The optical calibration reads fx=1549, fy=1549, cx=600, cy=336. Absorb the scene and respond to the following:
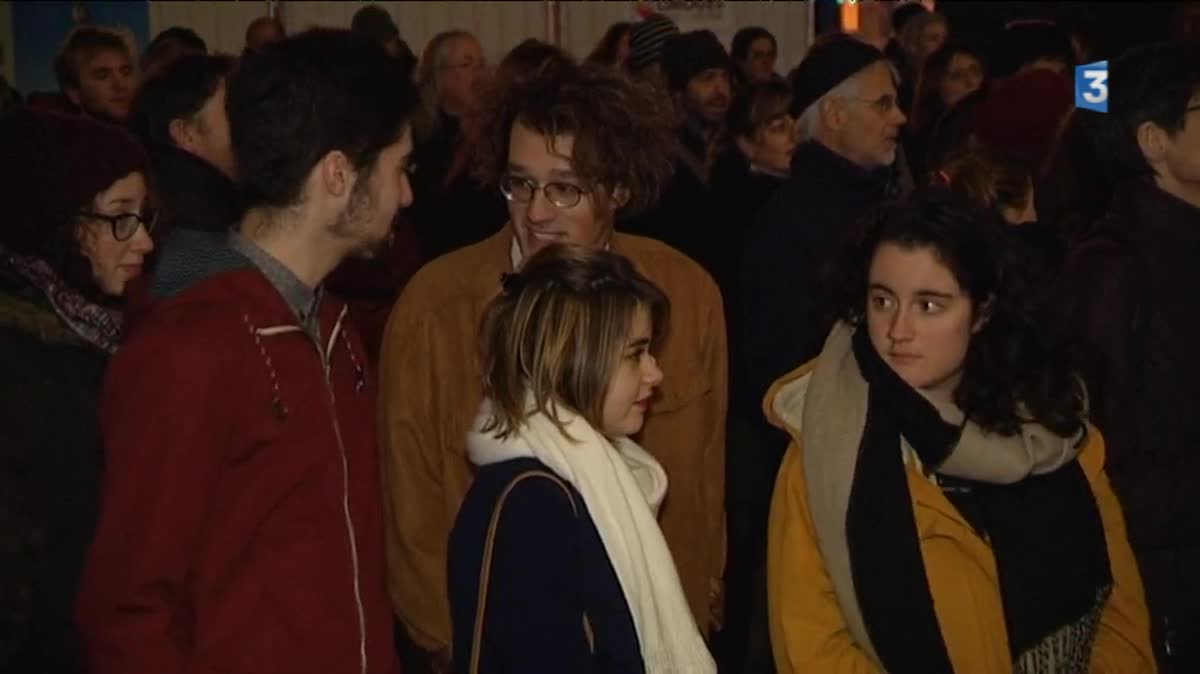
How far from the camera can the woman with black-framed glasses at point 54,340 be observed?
240 cm

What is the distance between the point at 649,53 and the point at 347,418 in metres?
5.04

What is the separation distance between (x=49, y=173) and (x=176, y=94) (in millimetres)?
1482

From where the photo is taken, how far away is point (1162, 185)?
3.43 m

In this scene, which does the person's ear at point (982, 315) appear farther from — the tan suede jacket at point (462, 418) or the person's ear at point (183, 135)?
the person's ear at point (183, 135)

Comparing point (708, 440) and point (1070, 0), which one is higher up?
point (1070, 0)

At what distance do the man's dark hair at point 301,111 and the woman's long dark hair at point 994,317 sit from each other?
0.97 metres

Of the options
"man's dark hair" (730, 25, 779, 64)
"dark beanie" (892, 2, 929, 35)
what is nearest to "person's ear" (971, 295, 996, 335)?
"man's dark hair" (730, 25, 779, 64)

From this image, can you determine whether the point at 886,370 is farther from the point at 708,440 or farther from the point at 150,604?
the point at 150,604

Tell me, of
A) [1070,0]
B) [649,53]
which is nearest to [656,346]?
[649,53]

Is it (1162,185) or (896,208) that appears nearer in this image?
(896,208)

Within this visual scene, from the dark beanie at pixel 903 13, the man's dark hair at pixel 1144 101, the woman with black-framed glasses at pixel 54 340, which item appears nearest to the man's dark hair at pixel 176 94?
the woman with black-framed glasses at pixel 54 340

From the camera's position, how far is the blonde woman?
2273 millimetres

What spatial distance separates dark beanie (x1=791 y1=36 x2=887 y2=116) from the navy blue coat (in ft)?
8.21

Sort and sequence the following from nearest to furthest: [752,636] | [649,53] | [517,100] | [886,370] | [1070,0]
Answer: [886,370] → [517,100] → [752,636] → [649,53] → [1070,0]
